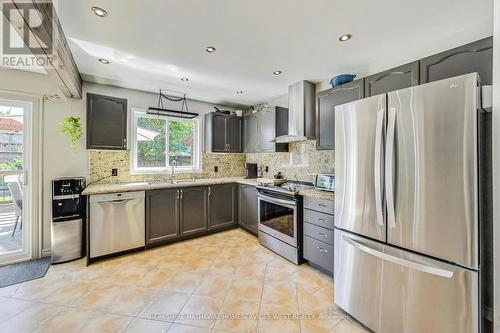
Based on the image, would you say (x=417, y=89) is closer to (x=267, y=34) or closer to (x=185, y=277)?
(x=267, y=34)

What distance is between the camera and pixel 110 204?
2744 mm

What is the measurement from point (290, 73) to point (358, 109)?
4.81ft

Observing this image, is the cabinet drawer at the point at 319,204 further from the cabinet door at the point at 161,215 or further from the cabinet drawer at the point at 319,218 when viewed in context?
the cabinet door at the point at 161,215

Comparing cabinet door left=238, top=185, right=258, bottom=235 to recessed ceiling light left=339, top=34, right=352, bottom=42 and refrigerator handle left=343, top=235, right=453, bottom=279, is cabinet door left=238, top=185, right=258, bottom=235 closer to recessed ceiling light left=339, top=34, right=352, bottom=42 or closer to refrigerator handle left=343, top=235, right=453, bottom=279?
refrigerator handle left=343, top=235, right=453, bottom=279

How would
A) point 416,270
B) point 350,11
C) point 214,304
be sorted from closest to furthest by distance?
point 416,270 → point 350,11 → point 214,304

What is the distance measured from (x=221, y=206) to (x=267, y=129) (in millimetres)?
1593

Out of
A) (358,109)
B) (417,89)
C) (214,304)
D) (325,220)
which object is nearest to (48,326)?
(214,304)

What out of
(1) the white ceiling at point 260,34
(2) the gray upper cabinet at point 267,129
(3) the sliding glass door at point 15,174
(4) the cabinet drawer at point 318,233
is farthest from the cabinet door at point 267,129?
(3) the sliding glass door at point 15,174

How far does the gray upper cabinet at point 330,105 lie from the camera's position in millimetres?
2383

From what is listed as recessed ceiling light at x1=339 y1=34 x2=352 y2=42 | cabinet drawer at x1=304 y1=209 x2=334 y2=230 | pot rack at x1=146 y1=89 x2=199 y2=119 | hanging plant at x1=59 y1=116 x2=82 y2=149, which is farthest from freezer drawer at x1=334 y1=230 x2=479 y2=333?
hanging plant at x1=59 y1=116 x2=82 y2=149

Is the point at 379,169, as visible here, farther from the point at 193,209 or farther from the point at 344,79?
the point at 193,209

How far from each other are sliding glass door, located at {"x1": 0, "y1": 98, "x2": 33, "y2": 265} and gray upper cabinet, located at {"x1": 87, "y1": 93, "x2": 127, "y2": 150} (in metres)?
0.67

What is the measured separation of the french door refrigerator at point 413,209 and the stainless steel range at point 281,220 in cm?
88

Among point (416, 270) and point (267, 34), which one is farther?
point (267, 34)
